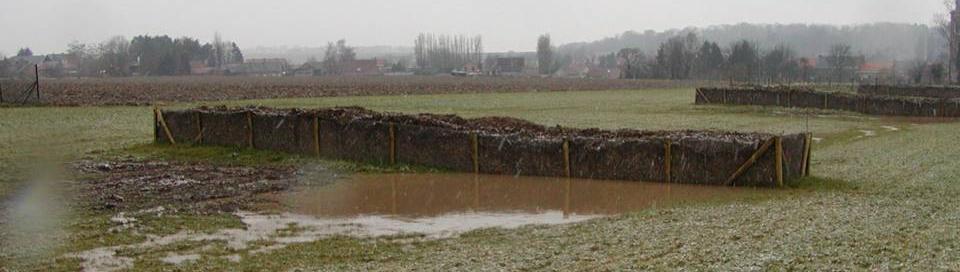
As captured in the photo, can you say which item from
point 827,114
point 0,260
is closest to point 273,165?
point 0,260

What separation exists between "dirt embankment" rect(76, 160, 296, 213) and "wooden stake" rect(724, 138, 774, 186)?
30.9 feet

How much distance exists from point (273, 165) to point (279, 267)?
1272 centimetres

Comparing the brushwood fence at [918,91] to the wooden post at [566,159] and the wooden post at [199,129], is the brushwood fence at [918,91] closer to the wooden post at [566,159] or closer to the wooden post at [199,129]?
the wooden post at [566,159]

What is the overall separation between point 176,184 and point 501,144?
7396mm

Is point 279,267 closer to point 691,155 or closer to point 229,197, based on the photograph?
point 229,197

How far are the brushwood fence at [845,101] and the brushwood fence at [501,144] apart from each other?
95.4ft

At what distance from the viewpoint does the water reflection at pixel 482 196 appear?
17906mm

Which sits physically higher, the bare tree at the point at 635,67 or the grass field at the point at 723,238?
the bare tree at the point at 635,67

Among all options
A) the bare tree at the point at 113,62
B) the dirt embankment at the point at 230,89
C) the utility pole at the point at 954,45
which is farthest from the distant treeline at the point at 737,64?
the bare tree at the point at 113,62

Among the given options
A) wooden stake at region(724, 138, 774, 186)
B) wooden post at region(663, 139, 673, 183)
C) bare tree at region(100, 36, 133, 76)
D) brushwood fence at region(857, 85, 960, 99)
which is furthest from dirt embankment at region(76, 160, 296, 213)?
bare tree at region(100, 36, 133, 76)

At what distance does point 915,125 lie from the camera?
41125 millimetres

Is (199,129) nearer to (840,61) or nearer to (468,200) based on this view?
(468,200)

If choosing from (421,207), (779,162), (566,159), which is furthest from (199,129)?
(779,162)

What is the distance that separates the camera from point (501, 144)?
906 inches
